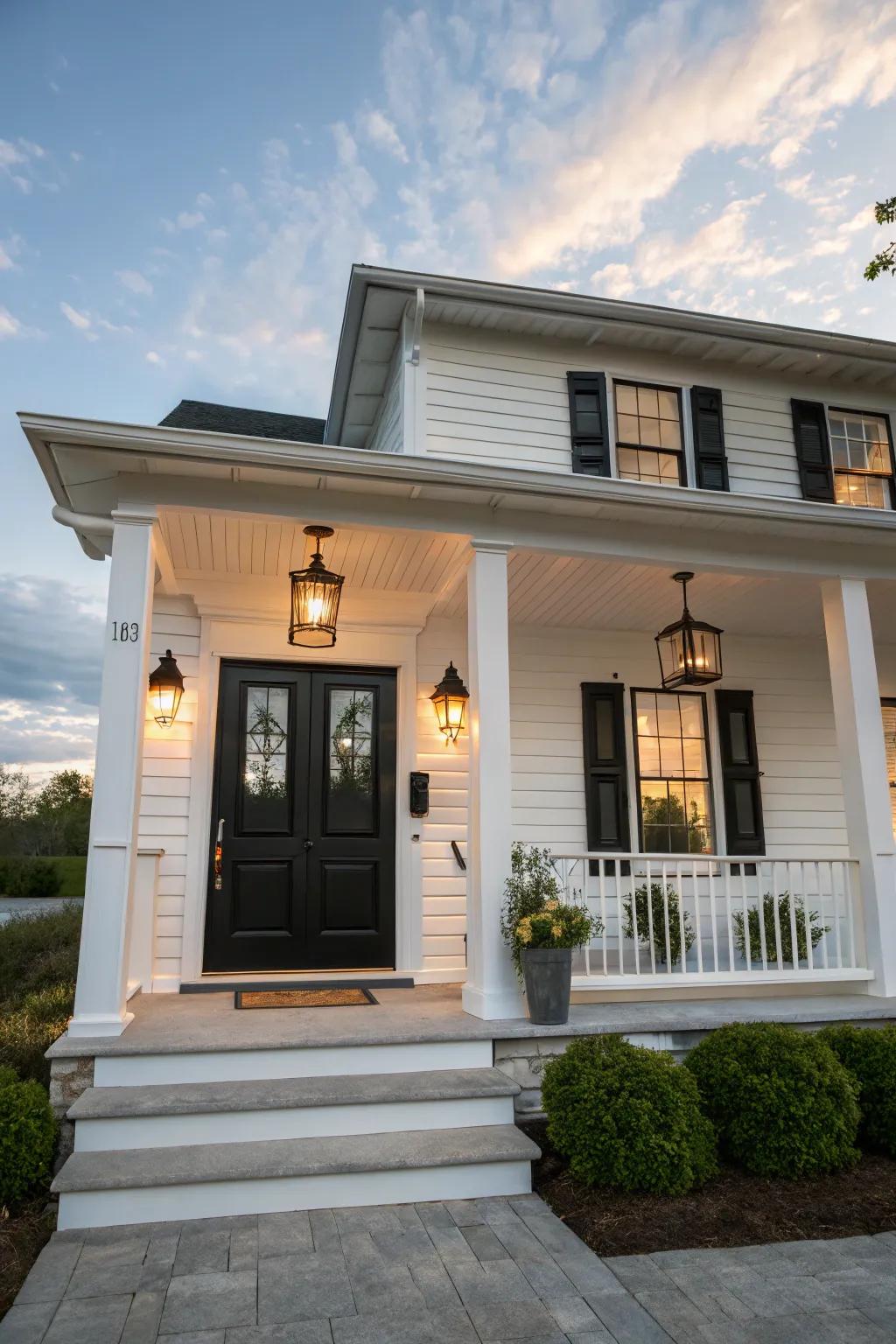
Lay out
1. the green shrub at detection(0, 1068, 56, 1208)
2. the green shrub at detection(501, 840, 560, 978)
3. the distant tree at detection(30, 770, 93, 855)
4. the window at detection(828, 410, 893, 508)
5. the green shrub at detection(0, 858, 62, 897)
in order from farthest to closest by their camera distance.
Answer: the distant tree at detection(30, 770, 93, 855) → the green shrub at detection(0, 858, 62, 897) → the window at detection(828, 410, 893, 508) → the green shrub at detection(501, 840, 560, 978) → the green shrub at detection(0, 1068, 56, 1208)

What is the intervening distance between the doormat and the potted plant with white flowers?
1118mm

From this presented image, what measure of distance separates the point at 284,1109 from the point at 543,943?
140 centimetres

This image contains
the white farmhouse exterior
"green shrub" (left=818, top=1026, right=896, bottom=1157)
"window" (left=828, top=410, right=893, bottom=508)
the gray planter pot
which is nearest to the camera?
"green shrub" (left=818, top=1026, right=896, bottom=1157)

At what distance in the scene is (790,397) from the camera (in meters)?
6.86

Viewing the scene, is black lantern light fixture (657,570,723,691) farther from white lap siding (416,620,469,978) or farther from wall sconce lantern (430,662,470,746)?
white lap siding (416,620,469,978)

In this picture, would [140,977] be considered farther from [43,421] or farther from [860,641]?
[860,641]

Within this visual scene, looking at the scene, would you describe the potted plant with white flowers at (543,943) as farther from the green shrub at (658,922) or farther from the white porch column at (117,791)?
the white porch column at (117,791)

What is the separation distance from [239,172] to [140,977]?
792cm

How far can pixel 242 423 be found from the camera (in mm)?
7645

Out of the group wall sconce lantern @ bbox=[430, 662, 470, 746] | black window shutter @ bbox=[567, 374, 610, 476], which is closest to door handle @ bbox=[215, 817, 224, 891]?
wall sconce lantern @ bbox=[430, 662, 470, 746]

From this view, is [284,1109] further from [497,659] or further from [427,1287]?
[497,659]

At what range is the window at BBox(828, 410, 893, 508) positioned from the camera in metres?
6.80

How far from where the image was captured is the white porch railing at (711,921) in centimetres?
470

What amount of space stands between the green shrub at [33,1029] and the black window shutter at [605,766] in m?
3.74
